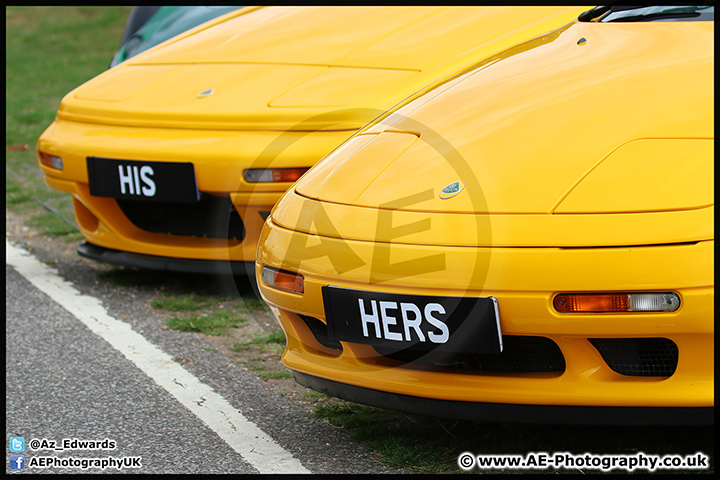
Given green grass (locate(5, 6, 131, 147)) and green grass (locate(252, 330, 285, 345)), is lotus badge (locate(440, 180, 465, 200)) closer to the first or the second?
green grass (locate(252, 330, 285, 345))

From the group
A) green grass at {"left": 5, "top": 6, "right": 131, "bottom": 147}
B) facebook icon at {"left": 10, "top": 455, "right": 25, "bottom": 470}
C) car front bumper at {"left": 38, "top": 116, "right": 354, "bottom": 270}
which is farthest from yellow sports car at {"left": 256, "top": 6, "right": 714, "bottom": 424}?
green grass at {"left": 5, "top": 6, "right": 131, "bottom": 147}

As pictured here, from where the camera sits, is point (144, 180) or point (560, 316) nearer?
point (560, 316)

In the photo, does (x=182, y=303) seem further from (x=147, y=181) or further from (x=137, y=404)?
(x=137, y=404)

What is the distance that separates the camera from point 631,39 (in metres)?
2.43

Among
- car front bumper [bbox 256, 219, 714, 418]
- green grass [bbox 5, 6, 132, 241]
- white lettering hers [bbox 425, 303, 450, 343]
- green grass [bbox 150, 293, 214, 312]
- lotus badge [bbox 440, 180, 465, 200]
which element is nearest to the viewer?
car front bumper [bbox 256, 219, 714, 418]

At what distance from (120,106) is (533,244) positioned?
232cm

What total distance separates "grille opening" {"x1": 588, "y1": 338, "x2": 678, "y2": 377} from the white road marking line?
32.4 inches

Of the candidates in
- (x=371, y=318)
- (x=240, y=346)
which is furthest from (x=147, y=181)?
(x=371, y=318)

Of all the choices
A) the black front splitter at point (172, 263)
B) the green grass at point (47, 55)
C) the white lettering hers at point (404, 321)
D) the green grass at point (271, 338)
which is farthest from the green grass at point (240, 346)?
the green grass at point (47, 55)

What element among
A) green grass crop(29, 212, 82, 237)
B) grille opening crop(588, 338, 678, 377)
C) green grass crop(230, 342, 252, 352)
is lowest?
green grass crop(29, 212, 82, 237)

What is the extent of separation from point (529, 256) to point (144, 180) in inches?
78.5

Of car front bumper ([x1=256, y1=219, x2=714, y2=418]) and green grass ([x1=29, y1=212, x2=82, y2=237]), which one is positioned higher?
car front bumper ([x1=256, y1=219, x2=714, y2=418])

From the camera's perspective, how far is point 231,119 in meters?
3.42

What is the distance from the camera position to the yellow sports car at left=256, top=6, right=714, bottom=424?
73.5 inches
